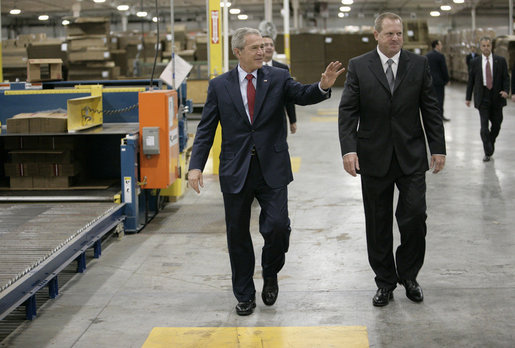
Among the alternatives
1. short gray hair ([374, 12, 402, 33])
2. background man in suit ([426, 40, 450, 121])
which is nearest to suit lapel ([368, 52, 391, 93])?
short gray hair ([374, 12, 402, 33])

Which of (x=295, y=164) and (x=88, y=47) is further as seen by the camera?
(x=88, y=47)

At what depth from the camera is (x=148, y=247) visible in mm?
6531

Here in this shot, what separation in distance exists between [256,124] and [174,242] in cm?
256

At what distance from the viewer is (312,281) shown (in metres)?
5.34

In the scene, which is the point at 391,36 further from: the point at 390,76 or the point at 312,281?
the point at 312,281

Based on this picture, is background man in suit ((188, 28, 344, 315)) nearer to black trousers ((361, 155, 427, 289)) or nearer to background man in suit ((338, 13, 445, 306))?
background man in suit ((338, 13, 445, 306))

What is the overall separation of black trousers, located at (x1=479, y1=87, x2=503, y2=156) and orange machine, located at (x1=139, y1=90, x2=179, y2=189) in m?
5.28

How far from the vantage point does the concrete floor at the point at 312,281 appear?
4.36 meters

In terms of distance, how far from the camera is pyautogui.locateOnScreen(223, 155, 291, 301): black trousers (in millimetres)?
4465

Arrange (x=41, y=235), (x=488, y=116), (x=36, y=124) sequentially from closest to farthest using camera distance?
(x=41, y=235) → (x=36, y=124) → (x=488, y=116)

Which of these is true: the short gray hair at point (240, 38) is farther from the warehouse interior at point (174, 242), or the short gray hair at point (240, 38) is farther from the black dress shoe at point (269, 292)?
the warehouse interior at point (174, 242)

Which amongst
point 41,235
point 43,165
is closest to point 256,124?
point 41,235

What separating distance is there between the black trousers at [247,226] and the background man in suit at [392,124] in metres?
0.53

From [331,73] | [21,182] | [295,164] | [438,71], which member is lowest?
[295,164]
